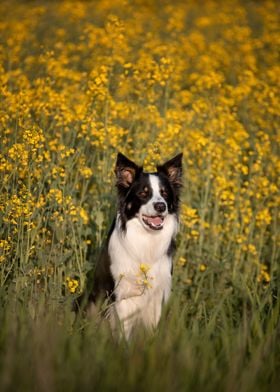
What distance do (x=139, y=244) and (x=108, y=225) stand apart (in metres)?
1.15

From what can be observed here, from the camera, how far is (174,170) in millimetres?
5902

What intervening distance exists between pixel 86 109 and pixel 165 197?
156 cm

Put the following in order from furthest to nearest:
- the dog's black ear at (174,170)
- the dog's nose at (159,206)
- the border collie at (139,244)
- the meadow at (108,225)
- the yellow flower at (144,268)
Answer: the dog's black ear at (174,170), the border collie at (139,244), the dog's nose at (159,206), the yellow flower at (144,268), the meadow at (108,225)

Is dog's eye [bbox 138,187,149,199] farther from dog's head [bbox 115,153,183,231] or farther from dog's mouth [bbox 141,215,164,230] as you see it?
dog's mouth [bbox 141,215,164,230]

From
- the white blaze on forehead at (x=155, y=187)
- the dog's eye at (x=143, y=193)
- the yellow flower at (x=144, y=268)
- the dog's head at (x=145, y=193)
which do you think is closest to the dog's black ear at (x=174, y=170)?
the dog's head at (x=145, y=193)

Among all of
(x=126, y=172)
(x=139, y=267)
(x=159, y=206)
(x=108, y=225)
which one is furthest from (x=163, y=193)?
(x=108, y=225)

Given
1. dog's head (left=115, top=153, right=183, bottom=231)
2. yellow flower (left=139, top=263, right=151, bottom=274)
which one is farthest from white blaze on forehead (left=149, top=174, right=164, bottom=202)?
yellow flower (left=139, top=263, right=151, bottom=274)

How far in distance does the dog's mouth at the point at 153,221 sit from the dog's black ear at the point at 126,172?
12.5 inches

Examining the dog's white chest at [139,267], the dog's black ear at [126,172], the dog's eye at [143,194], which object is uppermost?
the dog's black ear at [126,172]

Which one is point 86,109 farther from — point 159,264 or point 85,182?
point 159,264

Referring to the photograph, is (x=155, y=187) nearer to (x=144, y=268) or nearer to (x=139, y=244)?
(x=139, y=244)

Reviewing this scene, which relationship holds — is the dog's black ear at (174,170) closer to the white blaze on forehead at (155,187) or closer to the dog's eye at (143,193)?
the white blaze on forehead at (155,187)

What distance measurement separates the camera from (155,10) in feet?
56.5

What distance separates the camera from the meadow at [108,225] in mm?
3648
